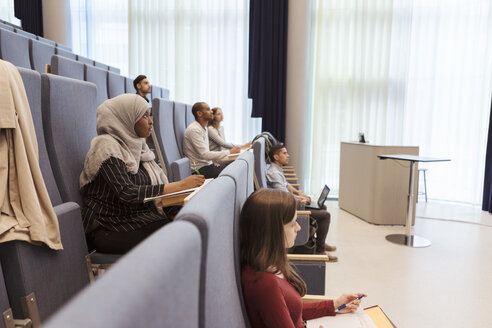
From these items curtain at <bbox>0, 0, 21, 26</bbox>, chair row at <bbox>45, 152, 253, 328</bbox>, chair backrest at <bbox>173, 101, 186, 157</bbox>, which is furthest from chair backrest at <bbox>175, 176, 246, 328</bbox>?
curtain at <bbox>0, 0, 21, 26</bbox>

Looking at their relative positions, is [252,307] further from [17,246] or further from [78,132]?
[78,132]

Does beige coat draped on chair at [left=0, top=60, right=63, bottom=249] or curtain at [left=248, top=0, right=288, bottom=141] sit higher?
curtain at [left=248, top=0, right=288, bottom=141]

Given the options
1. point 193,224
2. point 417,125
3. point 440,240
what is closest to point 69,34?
point 417,125

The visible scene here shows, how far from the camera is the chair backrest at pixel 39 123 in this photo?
1.40 m

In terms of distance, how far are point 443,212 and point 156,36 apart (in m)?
4.56

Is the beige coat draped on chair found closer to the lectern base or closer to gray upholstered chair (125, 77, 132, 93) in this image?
gray upholstered chair (125, 77, 132, 93)

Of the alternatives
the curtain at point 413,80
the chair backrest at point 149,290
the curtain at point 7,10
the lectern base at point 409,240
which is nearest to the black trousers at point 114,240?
the chair backrest at point 149,290

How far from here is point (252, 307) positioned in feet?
3.10

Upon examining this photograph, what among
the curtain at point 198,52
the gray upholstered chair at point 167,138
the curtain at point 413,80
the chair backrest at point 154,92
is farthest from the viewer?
the curtain at point 198,52

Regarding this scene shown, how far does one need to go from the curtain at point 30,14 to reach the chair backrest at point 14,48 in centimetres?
301

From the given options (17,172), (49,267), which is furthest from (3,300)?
(17,172)

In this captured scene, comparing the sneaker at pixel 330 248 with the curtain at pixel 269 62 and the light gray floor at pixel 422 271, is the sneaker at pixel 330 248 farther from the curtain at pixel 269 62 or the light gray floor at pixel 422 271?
the curtain at pixel 269 62

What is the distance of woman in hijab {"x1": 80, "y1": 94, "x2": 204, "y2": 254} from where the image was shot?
1622 millimetres

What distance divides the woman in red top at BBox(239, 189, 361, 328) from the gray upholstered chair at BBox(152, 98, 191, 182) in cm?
153
